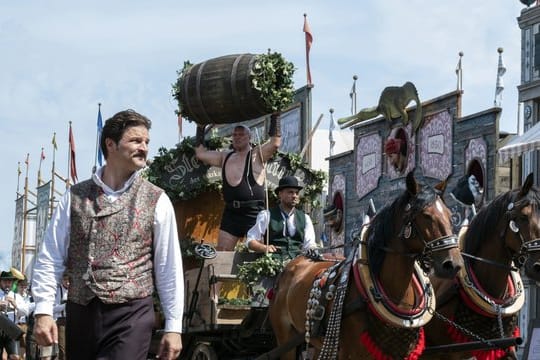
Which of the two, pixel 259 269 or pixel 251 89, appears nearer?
pixel 259 269

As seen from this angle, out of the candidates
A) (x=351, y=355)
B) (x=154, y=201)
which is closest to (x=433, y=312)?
(x=351, y=355)

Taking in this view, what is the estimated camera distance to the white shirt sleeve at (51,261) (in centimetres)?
535

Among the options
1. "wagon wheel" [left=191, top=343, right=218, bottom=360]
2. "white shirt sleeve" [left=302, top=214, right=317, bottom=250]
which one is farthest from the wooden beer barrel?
"wagon wheel" [left=191, top=343, right=218, bottom=360]

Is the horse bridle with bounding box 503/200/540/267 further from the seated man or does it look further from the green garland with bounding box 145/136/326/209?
the green garland with bounding box 145/136/326/209

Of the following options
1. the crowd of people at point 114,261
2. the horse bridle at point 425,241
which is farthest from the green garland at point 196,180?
the crowd of people at point 114,261

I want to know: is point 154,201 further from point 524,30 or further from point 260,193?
point 524,30

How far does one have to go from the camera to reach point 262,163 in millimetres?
11117

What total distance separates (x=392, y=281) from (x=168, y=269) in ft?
9.89

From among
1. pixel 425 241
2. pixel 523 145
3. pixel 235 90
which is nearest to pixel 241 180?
pixel 235 90

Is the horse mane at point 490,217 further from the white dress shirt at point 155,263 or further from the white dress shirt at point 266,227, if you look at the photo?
the white dress shirt at point 155,263

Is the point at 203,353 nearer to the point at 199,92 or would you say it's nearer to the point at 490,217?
the point at 199,92

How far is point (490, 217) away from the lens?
9.25 metres

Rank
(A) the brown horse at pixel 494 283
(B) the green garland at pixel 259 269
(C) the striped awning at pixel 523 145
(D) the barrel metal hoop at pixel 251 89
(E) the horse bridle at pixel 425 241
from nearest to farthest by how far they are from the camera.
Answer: (E) the horse bridle at pixel 425 241, (A) the brown horse at pixel 494 283, (B) the green garland at pixel 259 269, (D) the barrel metal hoop at pixel 251 89, (C) the striped awning at pixel 523 145

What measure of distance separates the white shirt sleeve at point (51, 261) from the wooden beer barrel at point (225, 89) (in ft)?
17.8
